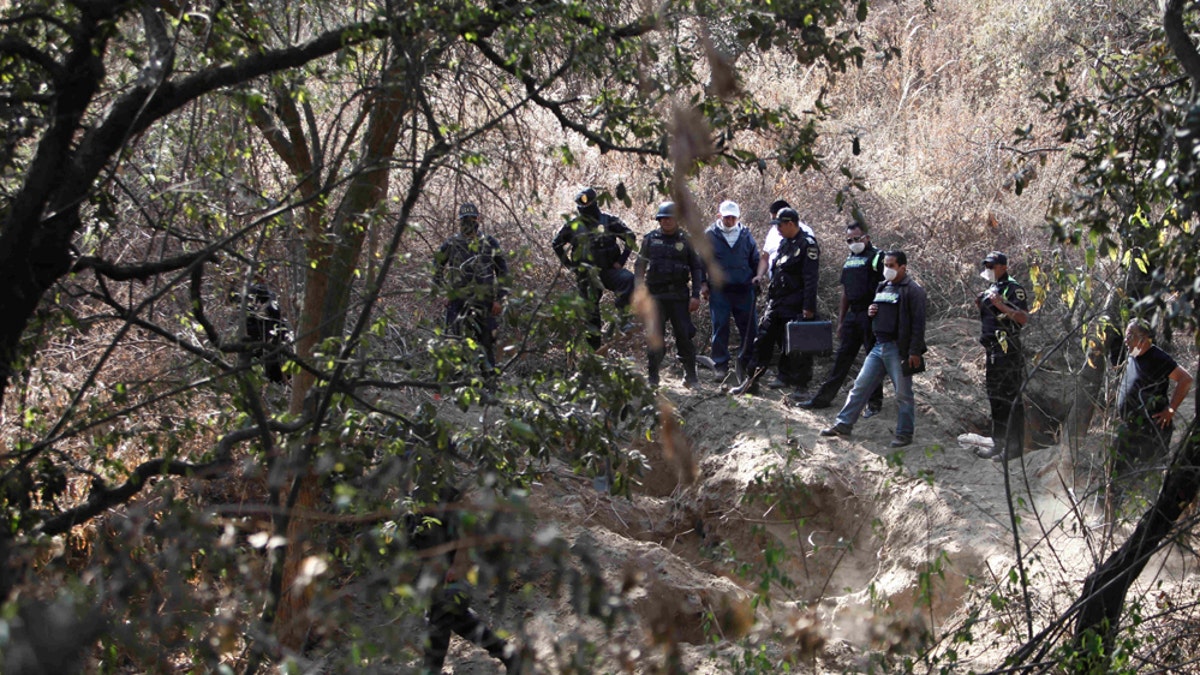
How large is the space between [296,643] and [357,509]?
2.56 meters

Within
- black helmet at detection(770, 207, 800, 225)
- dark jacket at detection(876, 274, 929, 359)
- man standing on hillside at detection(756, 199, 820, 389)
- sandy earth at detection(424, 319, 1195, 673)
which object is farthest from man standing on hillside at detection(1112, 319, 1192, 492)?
man standing on hillside at detection(756, 199, 820, 389)

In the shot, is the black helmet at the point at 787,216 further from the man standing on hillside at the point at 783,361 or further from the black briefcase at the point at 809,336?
the black briefcase at the point at 809,336

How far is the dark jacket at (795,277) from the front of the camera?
988cm

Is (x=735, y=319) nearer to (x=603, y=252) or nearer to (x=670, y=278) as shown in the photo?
(x=670, y=278)

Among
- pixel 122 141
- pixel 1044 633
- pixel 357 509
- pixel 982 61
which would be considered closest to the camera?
pixel 122 141

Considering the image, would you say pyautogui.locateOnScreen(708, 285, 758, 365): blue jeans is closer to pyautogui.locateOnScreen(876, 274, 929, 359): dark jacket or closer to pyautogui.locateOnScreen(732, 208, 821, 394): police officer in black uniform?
pyautogui.locateOnScreen(732, 208, 821, 394): police officer in black uniform

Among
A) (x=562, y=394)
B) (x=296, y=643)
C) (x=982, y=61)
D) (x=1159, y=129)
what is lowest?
(x=296, y=643)

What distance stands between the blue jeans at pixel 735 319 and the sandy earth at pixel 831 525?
39cm

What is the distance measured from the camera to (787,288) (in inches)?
395

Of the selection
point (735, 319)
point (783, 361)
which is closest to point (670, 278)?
A: point (735, 319)

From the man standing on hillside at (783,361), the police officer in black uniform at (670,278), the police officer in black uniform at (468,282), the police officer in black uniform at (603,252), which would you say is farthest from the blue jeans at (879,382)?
the police officer in black uniform at (468,282)

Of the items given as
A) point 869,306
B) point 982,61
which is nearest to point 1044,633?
point 869,306

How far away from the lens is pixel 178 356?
22.8 feet

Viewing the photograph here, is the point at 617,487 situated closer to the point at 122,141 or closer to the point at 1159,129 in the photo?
Answer: the point at 122,141
